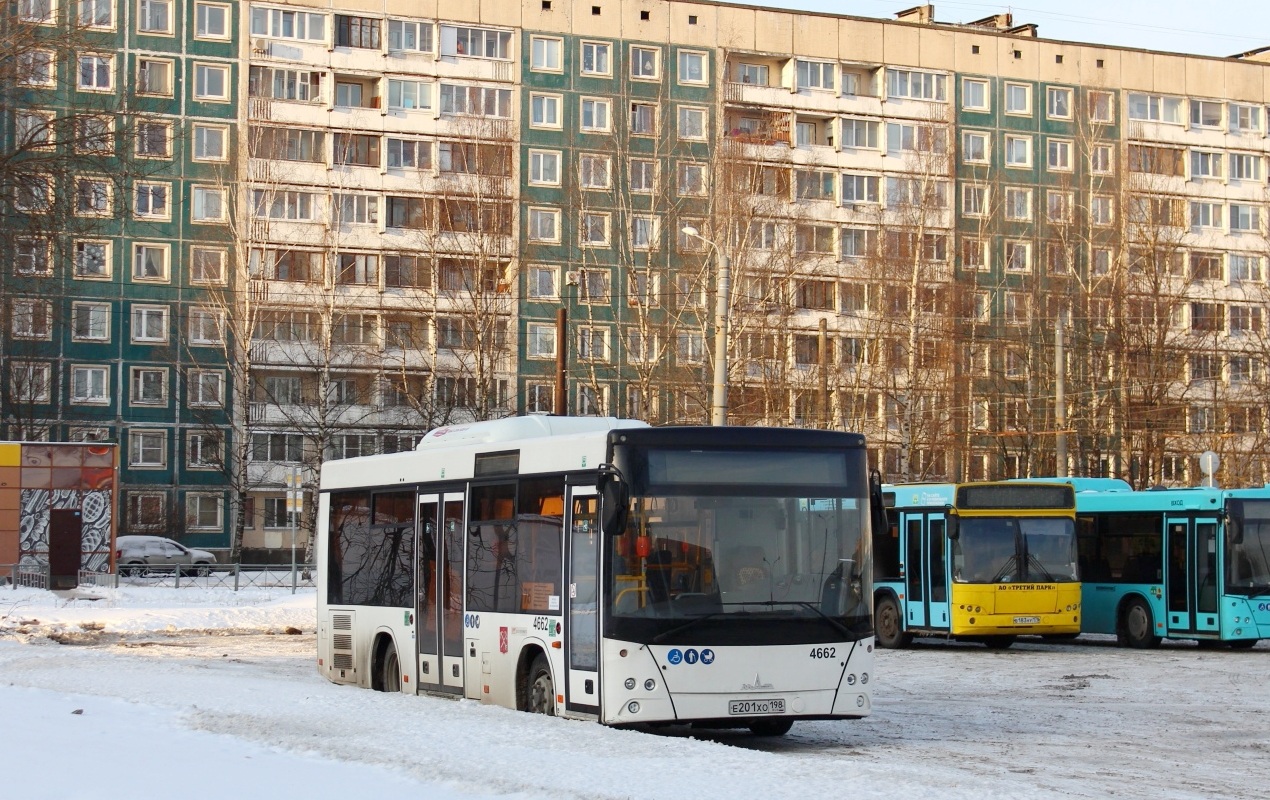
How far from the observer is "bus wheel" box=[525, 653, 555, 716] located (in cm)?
1495

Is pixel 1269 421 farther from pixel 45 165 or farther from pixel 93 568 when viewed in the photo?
pixel 45 165

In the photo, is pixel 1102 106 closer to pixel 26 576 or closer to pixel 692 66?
pixel 692 66

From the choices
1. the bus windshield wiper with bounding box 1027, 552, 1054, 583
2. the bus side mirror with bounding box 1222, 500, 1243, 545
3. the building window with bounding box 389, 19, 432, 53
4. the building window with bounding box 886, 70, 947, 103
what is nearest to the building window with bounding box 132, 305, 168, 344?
the building window with bounding box 389, 19, 432, 53

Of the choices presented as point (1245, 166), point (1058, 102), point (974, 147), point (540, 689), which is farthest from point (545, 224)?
point (540, 689)

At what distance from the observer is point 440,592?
Answer: 17.6m

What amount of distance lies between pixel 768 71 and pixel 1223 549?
160ft

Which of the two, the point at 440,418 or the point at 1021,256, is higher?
the point at 1021,256

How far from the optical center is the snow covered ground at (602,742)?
9711mm

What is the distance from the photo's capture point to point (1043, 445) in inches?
2571

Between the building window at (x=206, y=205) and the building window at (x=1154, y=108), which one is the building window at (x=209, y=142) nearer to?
the building window at (x=206, y=205)

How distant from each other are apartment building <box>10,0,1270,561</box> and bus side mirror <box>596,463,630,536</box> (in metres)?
41.1

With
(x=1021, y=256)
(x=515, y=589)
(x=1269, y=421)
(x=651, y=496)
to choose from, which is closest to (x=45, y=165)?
(x=515, y=589)

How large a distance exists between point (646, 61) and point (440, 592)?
5556 centimetres

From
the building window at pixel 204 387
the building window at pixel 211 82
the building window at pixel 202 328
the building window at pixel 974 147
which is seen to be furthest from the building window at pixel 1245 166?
the building window at pixel 204 387
